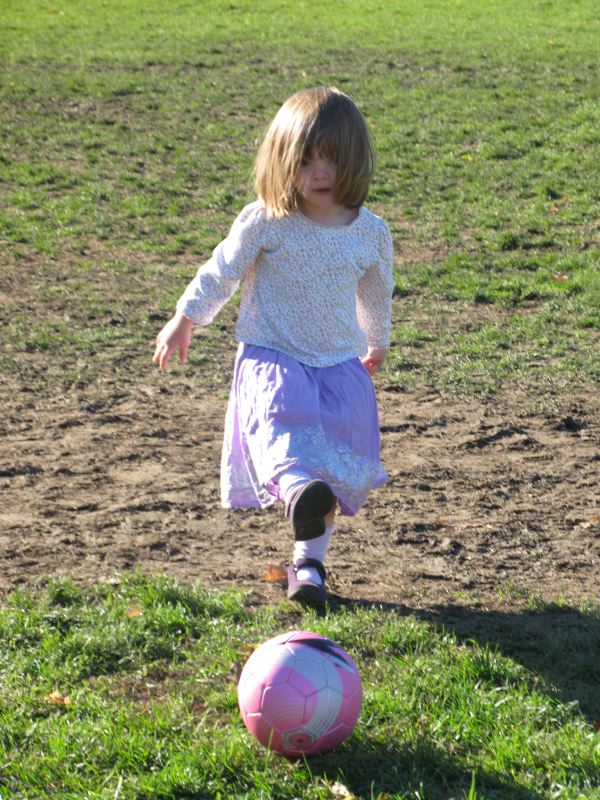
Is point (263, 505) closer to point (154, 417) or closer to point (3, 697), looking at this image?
point (3, 697)

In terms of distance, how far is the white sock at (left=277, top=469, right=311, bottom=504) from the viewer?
4055mm

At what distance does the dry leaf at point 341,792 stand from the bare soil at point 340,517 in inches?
50.1

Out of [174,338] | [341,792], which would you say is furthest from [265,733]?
[174,338]

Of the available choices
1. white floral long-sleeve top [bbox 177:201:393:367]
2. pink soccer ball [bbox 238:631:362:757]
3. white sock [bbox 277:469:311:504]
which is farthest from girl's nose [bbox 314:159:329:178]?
pink soccer ball [bbox 238:631:362:757]

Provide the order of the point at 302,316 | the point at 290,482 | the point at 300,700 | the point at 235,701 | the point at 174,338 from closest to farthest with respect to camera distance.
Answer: the point at 300,700 < the point at 235,701 < the point at 290,482 < the point at 174,338 < the point at 302,316

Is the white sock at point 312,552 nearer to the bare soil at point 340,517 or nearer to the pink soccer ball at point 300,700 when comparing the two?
A: the bare soil at point 340,517

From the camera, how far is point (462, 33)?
17.6 m

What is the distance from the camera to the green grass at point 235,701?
3203 mm

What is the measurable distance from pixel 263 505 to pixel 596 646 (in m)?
1.26

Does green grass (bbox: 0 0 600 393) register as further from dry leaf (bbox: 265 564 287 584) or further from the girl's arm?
dry leaf (bbox: 265 564 287 584)

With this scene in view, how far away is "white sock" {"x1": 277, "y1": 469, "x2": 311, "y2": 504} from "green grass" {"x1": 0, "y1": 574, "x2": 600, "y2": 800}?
45 centimetres

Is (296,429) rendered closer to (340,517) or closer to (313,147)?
(313,147)

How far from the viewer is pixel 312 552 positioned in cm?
441

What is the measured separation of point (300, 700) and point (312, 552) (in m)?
1.19
